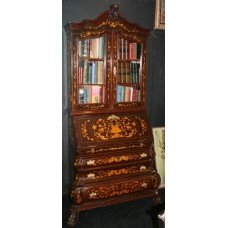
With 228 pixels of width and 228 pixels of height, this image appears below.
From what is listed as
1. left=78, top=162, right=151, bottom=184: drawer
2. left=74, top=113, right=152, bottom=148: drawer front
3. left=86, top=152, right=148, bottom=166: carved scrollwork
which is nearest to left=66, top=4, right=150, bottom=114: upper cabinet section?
left=74, top=113, right=152, bottom=148: drawer front

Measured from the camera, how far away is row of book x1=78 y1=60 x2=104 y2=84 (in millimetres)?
2950

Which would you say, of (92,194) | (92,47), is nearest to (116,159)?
(92,194)

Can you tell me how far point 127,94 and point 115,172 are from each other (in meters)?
0.96

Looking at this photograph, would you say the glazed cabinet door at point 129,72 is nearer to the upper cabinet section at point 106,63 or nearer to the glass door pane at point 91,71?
the upper cabinet section at point 106,63

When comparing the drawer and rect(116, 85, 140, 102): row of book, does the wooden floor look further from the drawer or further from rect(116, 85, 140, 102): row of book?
rect(116, 85, 140, 102): row of book

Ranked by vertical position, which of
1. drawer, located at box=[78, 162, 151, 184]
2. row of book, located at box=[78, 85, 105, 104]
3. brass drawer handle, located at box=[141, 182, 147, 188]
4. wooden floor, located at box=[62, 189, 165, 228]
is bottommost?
wooden floor, located at box=[62, 189, 165, 228]

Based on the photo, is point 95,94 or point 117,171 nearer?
point 117,171

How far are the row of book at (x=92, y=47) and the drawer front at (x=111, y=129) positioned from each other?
706mm

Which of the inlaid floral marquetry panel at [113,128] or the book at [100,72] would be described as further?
the book at [100,72]

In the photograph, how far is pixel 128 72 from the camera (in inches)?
126

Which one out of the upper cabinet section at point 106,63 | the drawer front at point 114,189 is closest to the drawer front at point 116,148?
the drawer front at point 114,189

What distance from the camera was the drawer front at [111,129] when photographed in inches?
110

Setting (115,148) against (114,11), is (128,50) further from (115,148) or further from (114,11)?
(115,148)
